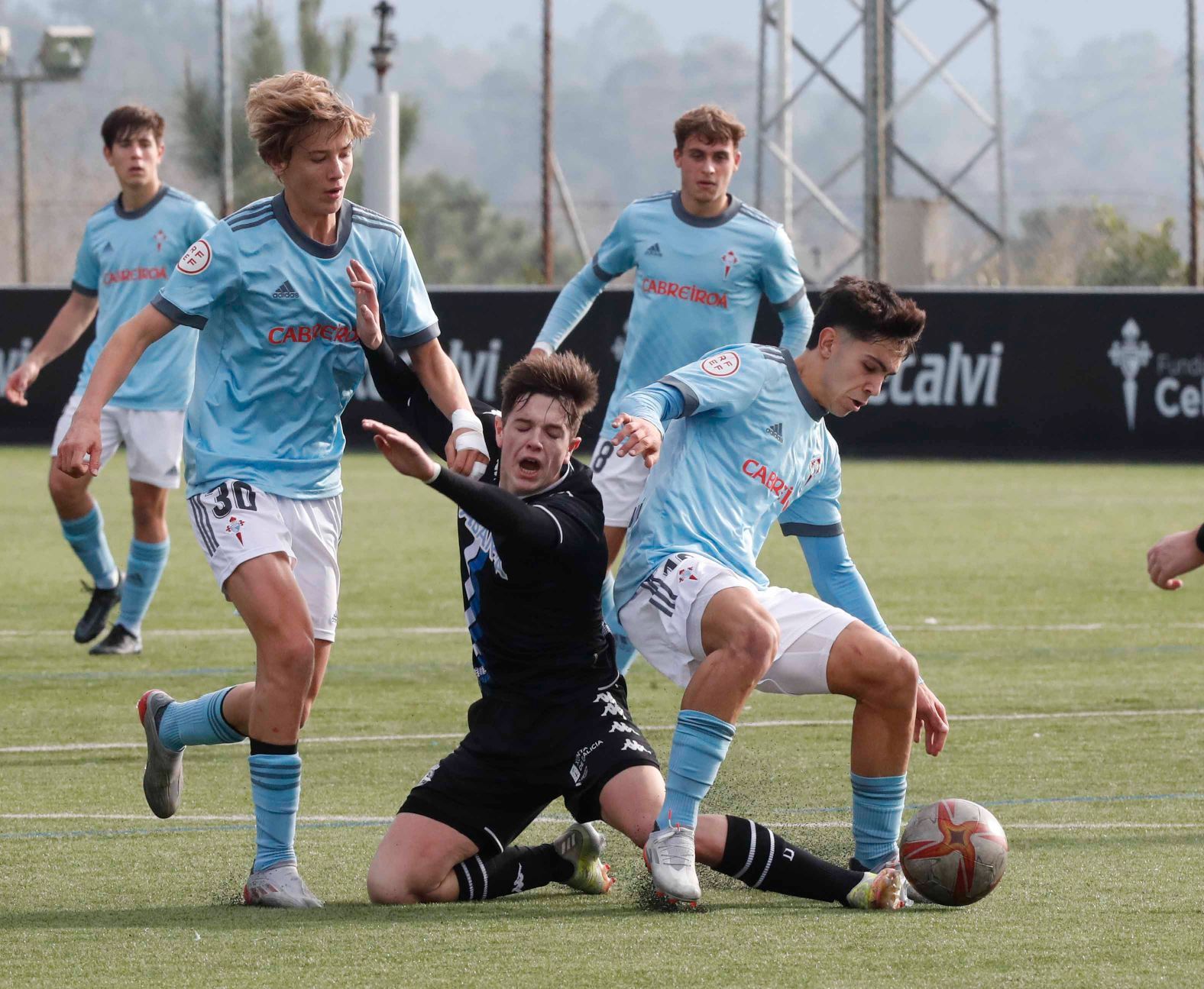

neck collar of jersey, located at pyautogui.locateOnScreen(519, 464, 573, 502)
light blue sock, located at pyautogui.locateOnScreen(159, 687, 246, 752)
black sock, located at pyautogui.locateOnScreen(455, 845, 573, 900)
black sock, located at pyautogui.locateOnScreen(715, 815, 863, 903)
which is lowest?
black sock, located at pyautogui.locateOnScreen(455, 845, 573, 900)

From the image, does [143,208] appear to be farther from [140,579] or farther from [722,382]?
[722,382]

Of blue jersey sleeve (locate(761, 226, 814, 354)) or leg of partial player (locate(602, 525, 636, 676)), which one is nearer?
leg of partial player (locate(602, 525, 636, 676))

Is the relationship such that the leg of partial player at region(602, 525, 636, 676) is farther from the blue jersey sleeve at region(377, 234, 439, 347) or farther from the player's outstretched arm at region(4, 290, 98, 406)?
the player's outstretched arm at region(4, 290, 98, 406)

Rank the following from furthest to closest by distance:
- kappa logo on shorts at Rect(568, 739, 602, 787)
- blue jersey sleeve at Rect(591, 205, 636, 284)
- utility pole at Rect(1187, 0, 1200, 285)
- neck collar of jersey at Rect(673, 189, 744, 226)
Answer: utility pole at Rect(1187, 0, 1200, 285) → blue jersey sleeve at Rect(591, 205, 636, 284) → neck collar of jersey at Rect(673, 189, 744, 226) → kappa logo on shorts at Rect(568, 739, 602, 787)

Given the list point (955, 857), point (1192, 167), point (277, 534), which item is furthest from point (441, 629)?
point (1192, 167)

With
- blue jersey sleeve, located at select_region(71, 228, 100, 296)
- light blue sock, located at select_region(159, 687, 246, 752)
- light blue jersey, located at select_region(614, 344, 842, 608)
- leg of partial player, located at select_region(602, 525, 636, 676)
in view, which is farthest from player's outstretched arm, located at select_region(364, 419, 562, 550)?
blue jersey sleeve, located at select_region(71, 228, 100, 296)

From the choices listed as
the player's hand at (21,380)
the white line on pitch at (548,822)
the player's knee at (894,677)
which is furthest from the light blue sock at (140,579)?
the player's knee at (894,677)

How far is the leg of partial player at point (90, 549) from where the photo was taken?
885 cm

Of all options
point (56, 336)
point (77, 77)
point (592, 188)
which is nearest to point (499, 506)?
point (56, 336)

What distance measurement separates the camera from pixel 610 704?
16.5 feet

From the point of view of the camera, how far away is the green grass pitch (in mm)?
4191

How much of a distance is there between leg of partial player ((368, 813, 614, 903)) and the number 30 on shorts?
904mm

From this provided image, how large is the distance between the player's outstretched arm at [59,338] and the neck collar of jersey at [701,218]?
2625 millimetres

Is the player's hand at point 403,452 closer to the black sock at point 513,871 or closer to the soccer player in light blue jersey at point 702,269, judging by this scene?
the black sock at point 513,871
